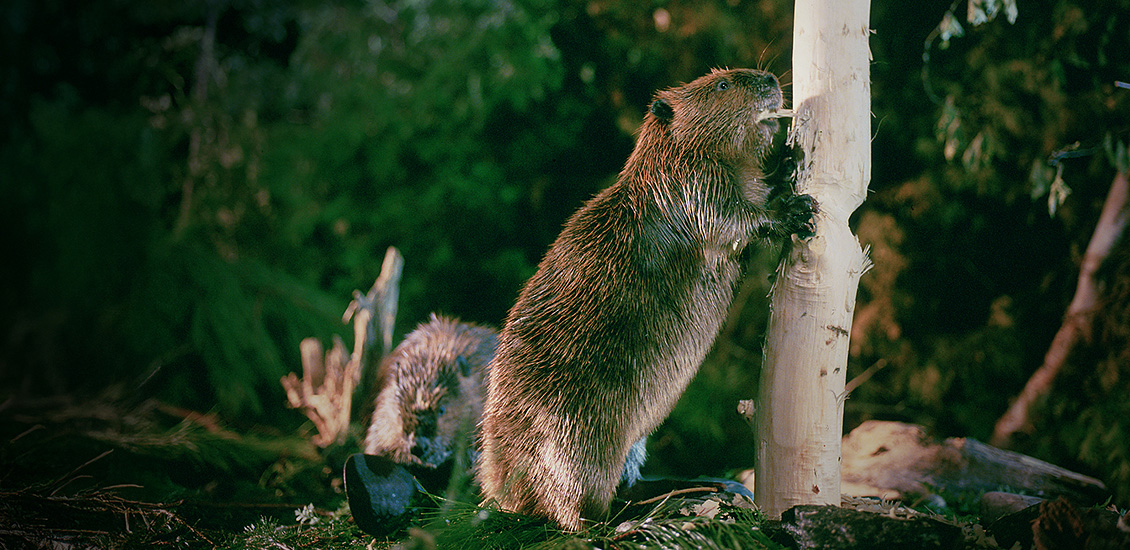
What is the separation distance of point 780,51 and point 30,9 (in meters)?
4.78

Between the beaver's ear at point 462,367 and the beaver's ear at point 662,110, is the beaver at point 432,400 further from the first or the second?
the beaver's ear at point 662,110

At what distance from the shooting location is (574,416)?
1.73 m

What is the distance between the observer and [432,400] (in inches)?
90.4

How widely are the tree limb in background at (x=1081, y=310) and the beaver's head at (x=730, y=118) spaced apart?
2.05 m

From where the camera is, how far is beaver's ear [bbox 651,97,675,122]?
1838 millimetres

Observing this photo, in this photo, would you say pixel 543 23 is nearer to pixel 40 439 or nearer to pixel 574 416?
pixel 574 416

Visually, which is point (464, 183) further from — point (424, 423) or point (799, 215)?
point (799, 215)

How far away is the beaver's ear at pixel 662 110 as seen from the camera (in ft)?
6.03

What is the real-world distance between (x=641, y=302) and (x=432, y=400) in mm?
1000

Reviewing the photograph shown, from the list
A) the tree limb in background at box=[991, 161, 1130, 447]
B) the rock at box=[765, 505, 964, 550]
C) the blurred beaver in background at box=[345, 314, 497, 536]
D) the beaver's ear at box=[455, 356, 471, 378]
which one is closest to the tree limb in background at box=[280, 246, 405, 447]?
the blurred beaver in background at box=[345, 314, 497, 536]

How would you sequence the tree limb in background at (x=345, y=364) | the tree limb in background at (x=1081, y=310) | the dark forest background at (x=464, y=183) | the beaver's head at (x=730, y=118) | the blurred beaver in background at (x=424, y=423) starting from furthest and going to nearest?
1. the tree limb in background at (x=345, y=364)
2. the dark forest background at (x=464, y=183)
3. the tree limb in background at (x=1081, y=310)
4. the blurred beaver in background at (x=424, y=423)
5. the beaver's head at (x=730, y=118)

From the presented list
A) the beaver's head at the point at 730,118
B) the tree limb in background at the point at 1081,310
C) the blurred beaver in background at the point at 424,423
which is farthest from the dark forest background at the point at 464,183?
the blurred beaver in background at the point at 424,423

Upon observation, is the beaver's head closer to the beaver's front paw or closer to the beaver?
the beaver's front paw

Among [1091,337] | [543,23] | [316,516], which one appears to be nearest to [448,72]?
[543,23]
